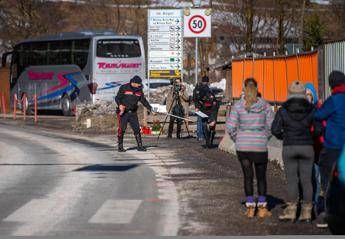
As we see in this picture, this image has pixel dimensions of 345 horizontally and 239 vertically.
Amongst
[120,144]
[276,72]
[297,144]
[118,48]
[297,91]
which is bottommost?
[120,144]

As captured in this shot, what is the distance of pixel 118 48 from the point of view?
41188 millimetres

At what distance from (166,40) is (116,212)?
19.1 meters

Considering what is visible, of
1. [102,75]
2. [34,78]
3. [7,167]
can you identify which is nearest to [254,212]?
[7,167]

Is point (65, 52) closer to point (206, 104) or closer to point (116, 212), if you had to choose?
point (206, 104)

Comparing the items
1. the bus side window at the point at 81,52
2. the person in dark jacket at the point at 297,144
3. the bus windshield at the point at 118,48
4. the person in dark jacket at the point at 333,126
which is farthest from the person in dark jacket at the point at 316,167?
the bus side window at the point at 81,52

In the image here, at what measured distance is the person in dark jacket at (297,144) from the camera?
11.2 metres

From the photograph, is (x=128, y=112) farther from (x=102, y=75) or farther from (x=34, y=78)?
(x=34, y=78)

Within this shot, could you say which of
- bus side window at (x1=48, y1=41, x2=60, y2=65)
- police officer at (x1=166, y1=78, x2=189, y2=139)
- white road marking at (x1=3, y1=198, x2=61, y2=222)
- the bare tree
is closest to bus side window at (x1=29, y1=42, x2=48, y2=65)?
bus side window at (x1=48, y1=41, x2=60, y2=65)

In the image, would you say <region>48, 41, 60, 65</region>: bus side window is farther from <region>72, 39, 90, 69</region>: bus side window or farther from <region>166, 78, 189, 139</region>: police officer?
<region>166, 78, 189, 139</region>: police officer

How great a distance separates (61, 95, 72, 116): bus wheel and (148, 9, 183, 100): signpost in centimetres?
1303

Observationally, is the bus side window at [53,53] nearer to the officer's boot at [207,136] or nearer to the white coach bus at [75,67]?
the white coach bus at [75,67]

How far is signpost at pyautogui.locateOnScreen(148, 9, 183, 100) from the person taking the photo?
100 feet

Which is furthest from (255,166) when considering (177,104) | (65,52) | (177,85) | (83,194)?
(65,52)

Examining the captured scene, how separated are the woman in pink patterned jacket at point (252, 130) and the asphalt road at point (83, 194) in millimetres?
1148
